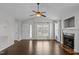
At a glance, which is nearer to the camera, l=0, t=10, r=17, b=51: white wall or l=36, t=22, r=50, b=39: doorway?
l=0, t=10, r=17, b=51: white wall

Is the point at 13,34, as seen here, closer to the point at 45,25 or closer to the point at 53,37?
the point at 45,25

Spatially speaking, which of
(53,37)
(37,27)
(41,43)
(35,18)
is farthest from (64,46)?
(35,18)

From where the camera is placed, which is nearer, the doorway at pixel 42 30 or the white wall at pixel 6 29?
the white wall at pixel 6 29

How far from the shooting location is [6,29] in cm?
143

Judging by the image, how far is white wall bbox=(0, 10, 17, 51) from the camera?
4.51ft

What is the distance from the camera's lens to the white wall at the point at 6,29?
4.51 ft

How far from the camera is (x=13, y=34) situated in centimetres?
157

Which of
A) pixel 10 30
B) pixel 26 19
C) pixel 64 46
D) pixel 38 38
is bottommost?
pixel 64 46

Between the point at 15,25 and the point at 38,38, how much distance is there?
44 centimetres

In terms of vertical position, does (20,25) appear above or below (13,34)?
above

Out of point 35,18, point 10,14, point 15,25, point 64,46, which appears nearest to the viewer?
point 10,14

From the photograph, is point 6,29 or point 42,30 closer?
point 6,29

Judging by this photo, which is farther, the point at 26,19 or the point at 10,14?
the point at 26,19
